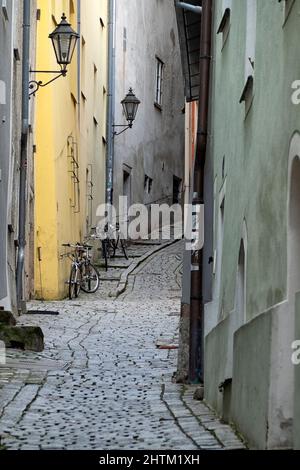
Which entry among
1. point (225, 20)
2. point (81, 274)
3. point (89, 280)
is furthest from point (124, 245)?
point (225, 20)

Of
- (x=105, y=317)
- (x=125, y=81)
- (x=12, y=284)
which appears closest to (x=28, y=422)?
(x=12, y=284)

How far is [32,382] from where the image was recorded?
11.0 metres

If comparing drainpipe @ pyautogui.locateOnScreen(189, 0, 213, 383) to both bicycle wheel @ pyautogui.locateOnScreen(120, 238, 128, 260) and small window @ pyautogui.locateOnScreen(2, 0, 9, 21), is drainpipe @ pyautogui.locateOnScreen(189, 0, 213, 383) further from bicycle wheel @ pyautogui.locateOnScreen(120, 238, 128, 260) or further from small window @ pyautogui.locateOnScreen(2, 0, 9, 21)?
bicycle wheel @ pyautogui.locateOnScreen(120, 238, 128, 260)

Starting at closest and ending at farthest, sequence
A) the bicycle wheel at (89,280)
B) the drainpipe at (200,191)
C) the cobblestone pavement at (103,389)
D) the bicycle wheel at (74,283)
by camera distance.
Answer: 1. the cobblestone pavement at (103,389)
2. the drainpipe at (200,191)
3. the bicycle wheel at (74,283)
4. the bicycle wheel at (89,280)

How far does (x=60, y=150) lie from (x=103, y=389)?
1148cm

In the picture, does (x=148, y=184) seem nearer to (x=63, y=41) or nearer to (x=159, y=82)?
(x=159, y=82)

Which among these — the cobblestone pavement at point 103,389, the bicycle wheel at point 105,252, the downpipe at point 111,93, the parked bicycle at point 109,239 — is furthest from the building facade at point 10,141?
the downpipe at point 111,93

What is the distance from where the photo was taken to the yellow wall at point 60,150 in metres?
21.0

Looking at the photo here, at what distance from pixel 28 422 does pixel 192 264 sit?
13.5 feet

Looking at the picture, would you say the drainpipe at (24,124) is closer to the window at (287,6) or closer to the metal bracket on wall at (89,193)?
the metal bracket on wall at (89,193)

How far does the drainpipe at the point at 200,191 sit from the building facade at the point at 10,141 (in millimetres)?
3834

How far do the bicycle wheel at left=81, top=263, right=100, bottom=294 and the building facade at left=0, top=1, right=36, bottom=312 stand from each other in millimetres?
3170

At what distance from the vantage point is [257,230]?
25.0 feet

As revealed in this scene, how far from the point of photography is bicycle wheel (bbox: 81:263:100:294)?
22703 millimetres
